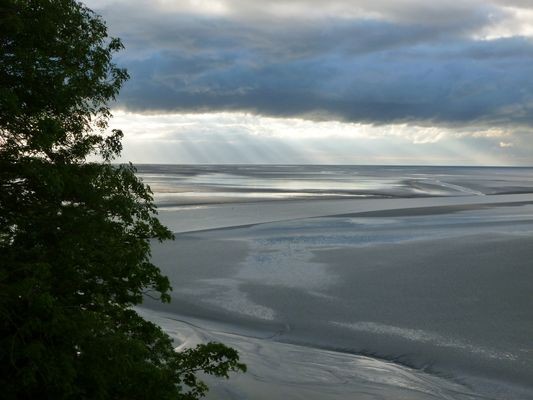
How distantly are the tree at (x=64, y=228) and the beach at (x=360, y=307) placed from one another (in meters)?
5.23

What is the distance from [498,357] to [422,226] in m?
28.9

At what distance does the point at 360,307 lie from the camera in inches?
922

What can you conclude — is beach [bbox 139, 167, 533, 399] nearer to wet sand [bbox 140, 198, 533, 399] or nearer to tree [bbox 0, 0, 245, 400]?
wet sand [bbox 140, 198, 533, 399]

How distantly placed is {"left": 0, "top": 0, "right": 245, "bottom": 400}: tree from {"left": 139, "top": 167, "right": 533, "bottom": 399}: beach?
5.23 meters

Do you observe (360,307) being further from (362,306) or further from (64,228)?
(64,228)

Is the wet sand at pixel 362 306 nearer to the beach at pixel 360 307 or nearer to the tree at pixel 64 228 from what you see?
the beach at pixel 360 307

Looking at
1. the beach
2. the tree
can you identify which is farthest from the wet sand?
the tree

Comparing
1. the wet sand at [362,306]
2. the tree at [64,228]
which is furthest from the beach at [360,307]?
the tree at [64,228]

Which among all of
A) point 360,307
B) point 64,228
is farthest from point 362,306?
point 64,228

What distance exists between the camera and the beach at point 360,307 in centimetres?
1611

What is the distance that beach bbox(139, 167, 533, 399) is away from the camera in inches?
634

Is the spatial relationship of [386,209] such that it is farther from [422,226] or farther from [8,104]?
[8,104]

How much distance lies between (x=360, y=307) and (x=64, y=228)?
1521 cm

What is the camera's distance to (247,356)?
17.7 metres
